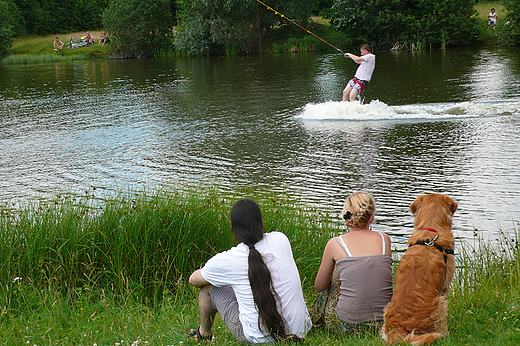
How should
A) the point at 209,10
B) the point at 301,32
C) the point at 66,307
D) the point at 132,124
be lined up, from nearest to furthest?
the point at 66,307
the point at 132,124
the point at 209,10
the point at 301,32

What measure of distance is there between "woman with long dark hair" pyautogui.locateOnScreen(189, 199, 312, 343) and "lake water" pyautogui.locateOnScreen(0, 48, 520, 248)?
12.1ft

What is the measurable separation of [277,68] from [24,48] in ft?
118

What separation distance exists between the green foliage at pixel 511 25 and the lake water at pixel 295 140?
12.0 meters

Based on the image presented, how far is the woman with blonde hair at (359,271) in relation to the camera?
13.9 ft

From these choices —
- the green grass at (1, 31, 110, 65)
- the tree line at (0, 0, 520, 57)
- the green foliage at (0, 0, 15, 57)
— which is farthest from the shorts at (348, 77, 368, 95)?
the green foliage at (0, 0, 15, 57)

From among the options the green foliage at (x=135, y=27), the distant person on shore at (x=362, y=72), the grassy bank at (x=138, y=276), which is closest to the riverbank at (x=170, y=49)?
the green foliage at (x=135, y=27)

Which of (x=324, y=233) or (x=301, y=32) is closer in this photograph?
(x=324, y=233)

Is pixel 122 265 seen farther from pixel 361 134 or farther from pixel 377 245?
pixel 361 134

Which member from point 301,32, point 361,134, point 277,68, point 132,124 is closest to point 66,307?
point 361,134

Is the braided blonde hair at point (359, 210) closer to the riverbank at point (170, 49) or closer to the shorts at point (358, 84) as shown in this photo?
the shorts at point (358, 84)

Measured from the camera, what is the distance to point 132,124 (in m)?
18.1

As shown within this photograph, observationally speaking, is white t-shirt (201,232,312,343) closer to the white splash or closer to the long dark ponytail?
the long dark ponytail

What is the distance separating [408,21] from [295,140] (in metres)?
33.0

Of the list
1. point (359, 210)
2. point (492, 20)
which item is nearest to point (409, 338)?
point (359, 210)
